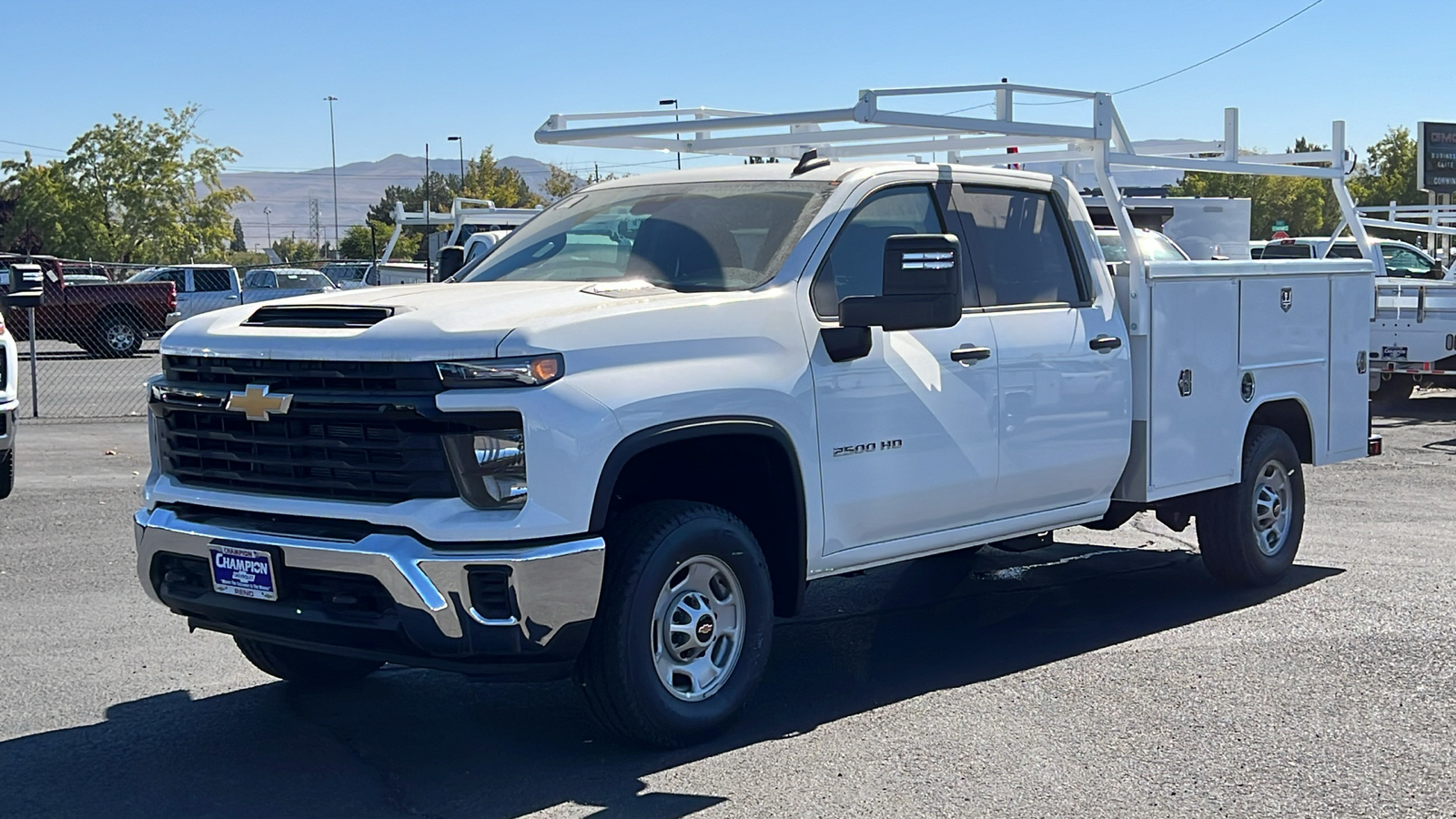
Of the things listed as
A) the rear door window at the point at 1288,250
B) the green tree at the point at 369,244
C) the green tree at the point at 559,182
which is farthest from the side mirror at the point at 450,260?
the green tree at the point at 559,182

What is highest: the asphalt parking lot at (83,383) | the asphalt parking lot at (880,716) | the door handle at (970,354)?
the door handle at (970,354)

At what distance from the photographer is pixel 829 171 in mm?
6277

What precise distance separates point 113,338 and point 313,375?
24.4 m

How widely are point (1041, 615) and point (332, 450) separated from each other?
394 centimetres

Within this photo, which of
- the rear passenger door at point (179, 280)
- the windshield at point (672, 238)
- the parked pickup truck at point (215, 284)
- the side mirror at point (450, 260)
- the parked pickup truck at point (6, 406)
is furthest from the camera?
the rear passenger door at point (179, 280)

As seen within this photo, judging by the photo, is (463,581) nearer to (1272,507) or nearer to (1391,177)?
(1272,507)

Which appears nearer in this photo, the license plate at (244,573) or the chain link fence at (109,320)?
the license plate at (244,573)

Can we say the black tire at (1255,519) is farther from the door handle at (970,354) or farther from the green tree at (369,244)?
the green tree at (369,244)

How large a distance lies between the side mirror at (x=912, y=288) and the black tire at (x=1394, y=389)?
13.5 metres

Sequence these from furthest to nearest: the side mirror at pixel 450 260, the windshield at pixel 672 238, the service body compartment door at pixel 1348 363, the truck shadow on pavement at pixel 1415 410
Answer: the truck shadow on pavement at pixel 1415 410
the service body compartment door at pixel 1348 363
the side mirror at pixel 450 260
the windshield at pixel 672 238

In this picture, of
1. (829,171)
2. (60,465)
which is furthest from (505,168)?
(829,171)

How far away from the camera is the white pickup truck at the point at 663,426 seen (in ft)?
15.8

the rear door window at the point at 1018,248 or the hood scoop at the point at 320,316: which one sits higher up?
the rear door window at the point at 1018,248

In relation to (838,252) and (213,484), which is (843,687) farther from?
(213,484)
